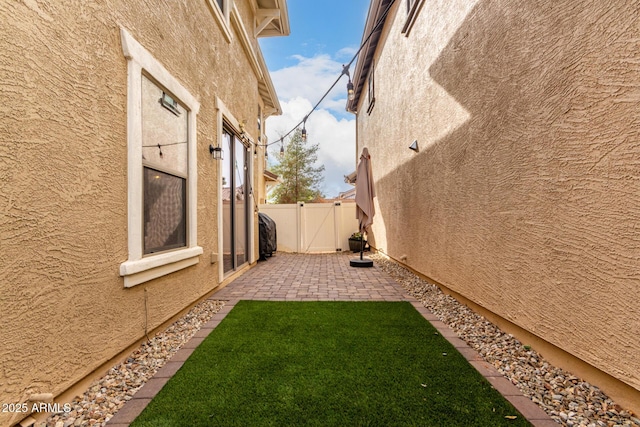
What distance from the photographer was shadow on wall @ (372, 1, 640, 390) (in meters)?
1.70

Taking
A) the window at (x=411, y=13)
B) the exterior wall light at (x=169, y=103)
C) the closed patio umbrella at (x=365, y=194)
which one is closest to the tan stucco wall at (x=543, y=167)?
the window at (x=411, y=13)

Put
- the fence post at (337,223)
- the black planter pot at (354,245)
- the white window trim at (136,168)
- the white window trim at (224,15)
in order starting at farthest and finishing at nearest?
1. the fence post at (337,223)
2. the black planter pot at (354,245)
3. the white window trim at (224,15)
4. the white window trim at (136,168)

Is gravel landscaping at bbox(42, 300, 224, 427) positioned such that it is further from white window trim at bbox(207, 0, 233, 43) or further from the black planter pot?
the black planter pot

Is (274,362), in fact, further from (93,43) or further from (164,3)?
(164,3)

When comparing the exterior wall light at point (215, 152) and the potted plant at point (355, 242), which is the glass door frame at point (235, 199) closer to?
the exterior wall light at point (215, 152)

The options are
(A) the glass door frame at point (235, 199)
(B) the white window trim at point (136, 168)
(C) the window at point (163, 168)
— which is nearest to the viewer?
(B) the white window trim at point (136, 168)

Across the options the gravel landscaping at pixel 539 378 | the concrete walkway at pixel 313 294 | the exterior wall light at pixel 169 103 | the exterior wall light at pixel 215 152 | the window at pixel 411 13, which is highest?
the window at pixel 411 13

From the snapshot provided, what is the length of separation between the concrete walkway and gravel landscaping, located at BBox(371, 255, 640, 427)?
9cm

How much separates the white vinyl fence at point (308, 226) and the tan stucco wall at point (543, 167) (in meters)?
5.71

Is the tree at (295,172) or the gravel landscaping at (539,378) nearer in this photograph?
the gravel landscaping at (539,378)

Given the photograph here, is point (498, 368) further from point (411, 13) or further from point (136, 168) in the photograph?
point (411, 13)

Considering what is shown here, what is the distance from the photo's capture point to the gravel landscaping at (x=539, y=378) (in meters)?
1.68

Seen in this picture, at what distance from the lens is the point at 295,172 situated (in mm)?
20797

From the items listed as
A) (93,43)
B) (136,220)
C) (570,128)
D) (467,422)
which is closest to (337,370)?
(467,422)
